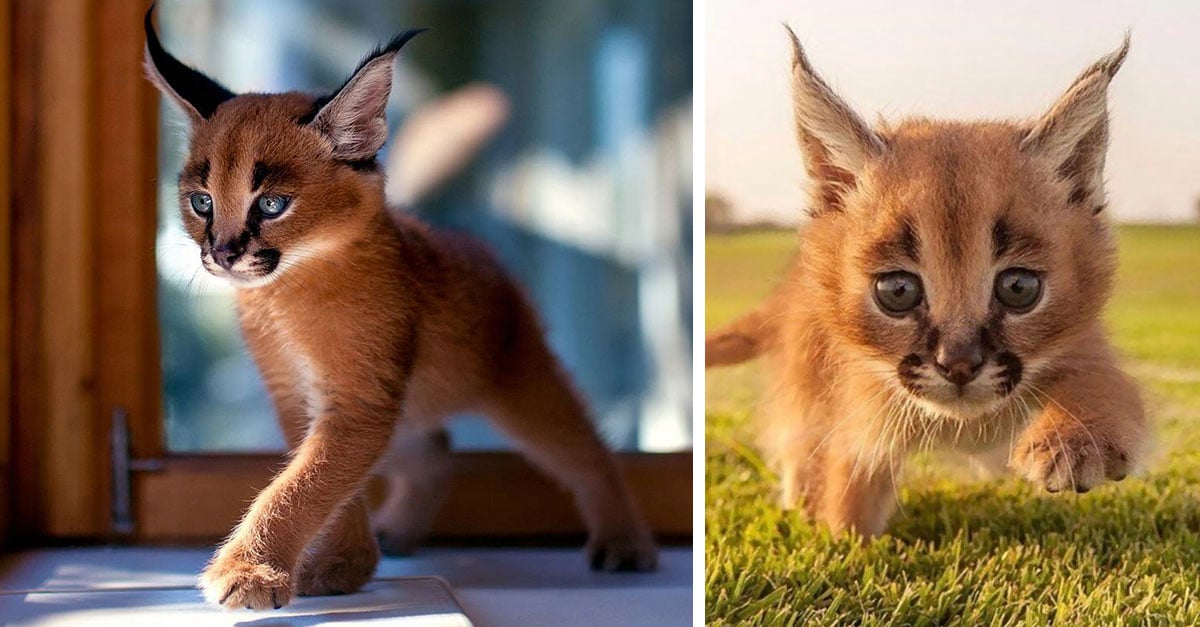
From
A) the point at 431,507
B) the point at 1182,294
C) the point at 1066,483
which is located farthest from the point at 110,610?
the point at 1182,294

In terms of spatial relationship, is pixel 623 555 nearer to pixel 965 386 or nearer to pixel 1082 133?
pixel 965 386

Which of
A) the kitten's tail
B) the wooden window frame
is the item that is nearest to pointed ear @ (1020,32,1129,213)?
the kitten's tail

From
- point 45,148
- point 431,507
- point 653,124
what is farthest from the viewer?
point 653,124

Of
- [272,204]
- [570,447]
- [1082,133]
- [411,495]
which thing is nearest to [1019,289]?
[1082,133]

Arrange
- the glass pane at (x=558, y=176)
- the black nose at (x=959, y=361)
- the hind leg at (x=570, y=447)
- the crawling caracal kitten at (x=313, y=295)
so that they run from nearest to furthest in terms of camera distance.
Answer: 1. the black nose at (x=959, y=361)
2. the crawling caracal kitten at (x=313, y=295)
3. the hind leg at (x=570, y=447)
4. the glass pane at (x=558, y=176)

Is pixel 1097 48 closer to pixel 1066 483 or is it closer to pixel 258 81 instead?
pixel 1066 483

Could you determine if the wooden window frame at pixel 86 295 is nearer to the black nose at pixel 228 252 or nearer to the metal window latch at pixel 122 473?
the metal window latch at pixel 122 473

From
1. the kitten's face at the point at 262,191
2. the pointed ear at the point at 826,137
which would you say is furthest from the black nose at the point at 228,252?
the pointed ear at the point at 826,137
